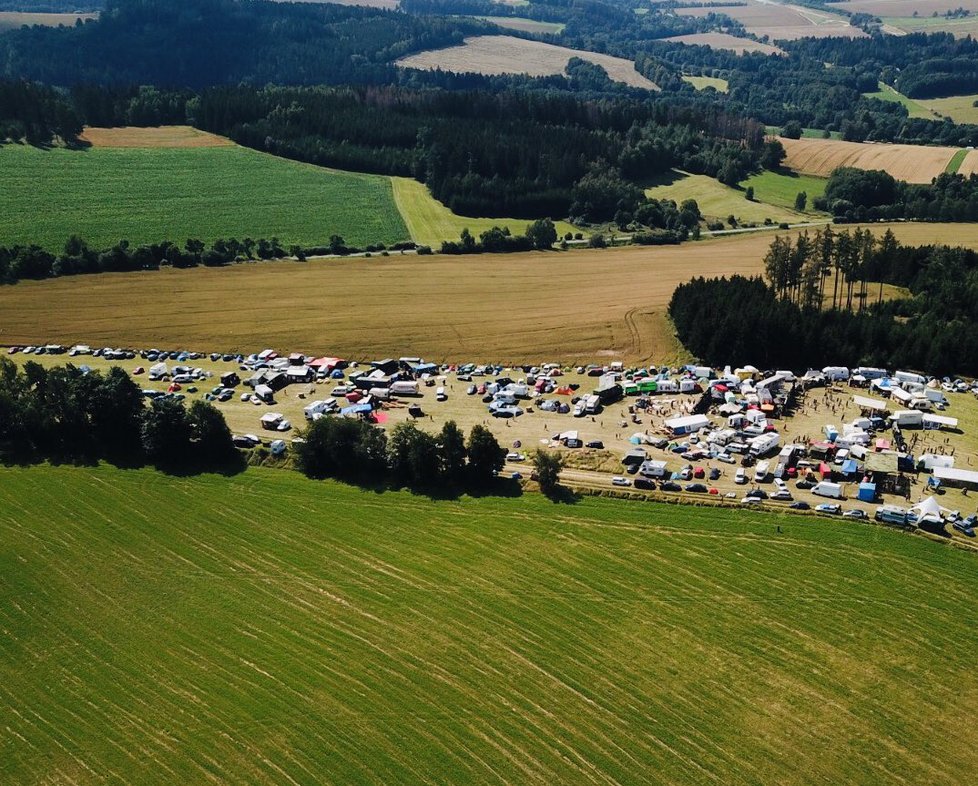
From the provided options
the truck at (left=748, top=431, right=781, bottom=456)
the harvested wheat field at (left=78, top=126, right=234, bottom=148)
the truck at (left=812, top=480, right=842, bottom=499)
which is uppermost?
the harvested wheat field at (left=78, top=126, right=234, bottom=148)

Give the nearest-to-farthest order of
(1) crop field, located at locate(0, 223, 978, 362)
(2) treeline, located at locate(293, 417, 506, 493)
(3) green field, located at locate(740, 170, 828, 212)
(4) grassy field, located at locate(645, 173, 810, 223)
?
(2) treeline, located at locate(293, 417, 506, 493) → (1) crop field, located at locate(0, 223, 978, 362) → (4) grassy field, located at locate(645, 173, 810, 223) → (3) green field, located at locate(740, 170, 828, 212)

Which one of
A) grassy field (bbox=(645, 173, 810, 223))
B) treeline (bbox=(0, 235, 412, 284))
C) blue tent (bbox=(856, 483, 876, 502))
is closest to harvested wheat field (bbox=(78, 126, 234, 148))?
treeline (bbox=(0, 235, 412, 284))

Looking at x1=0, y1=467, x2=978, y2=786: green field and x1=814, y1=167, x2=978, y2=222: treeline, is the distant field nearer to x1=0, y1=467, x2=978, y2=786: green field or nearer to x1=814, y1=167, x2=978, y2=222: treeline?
x1=814, y1=167, x2=978, y2=222: treeline

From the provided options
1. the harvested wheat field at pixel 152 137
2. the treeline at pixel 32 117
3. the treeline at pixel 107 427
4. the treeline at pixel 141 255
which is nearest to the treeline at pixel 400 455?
the treeline at pixel 107 427

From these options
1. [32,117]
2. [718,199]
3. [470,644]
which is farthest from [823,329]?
[32,117]

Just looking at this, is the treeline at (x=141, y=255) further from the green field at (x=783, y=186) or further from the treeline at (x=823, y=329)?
the green field at (x=783, y=186)

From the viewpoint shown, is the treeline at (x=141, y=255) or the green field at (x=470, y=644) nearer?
the green field at (x=470, y=644)

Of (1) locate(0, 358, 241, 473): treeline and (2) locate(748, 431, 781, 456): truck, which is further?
(1) locate(0, 358, 241, 473): treeline

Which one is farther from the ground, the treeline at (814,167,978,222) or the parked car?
the treeline at (814,167,978,222)
